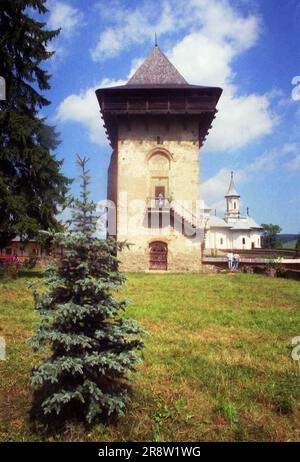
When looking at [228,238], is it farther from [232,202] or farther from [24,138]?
[24,138]


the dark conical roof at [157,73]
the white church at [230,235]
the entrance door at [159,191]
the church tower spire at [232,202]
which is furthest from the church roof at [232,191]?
the entrance door at [159,191]

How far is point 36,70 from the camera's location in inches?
679

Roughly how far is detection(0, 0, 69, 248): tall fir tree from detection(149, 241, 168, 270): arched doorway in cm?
777

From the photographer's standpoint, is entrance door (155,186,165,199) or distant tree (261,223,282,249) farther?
distant tree (261,223,282,249)

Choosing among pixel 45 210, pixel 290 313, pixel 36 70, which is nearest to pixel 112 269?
pixel 290 313

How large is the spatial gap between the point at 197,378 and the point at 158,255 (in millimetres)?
17472

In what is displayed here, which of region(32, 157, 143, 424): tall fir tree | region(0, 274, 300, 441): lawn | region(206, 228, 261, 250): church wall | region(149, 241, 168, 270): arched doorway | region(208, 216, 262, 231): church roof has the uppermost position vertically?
region(208, 216, 262, 231): church roof

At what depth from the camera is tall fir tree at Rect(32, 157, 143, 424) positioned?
12.7 feet

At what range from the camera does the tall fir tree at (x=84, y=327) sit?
3.88 metres

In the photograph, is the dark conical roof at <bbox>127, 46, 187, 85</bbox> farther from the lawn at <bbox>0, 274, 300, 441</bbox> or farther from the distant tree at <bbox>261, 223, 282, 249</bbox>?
the distant tree at <bbox>261, 223, 282, 249</bbox>

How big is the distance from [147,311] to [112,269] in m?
5.80

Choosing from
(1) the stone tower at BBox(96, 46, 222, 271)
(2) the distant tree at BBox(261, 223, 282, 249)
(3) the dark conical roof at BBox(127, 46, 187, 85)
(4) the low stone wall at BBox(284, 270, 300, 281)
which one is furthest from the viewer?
(2) the distant tree at BBox(261, 223, 282, 249)

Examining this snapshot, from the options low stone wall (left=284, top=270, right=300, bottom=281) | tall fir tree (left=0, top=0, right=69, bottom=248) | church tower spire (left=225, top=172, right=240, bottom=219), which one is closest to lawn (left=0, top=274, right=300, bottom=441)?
tall fir tree (left=0, top=0, right=69, bottom=248)

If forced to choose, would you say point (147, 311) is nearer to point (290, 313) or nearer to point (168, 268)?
point (290, 313)
